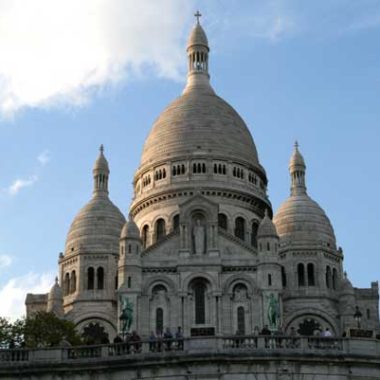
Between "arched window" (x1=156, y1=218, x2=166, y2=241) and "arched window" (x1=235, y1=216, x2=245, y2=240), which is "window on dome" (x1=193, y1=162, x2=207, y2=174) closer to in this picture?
"arched window" (x1=235, y1=216, x2=245, y2=240)

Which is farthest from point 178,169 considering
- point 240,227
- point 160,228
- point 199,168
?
point 240,227

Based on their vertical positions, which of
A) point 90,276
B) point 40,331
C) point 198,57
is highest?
point 198,57

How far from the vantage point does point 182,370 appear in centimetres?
3828

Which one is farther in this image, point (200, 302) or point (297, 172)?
point (297, 172)

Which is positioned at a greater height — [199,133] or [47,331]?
[199,133]

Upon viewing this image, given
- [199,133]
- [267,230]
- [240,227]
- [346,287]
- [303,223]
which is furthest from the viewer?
[199,133]

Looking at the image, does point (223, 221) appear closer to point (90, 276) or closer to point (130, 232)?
point (90, 276)

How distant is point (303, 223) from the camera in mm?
106062

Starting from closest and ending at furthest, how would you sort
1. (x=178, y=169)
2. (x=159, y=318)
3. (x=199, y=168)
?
(x=159, y=318) → (x=199, y=168) → (x=178, y=169)

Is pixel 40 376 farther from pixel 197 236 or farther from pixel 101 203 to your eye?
pixel 101 203

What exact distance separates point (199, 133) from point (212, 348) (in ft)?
241

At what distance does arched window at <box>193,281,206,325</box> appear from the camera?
9181 cm

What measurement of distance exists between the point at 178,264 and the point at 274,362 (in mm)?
55779

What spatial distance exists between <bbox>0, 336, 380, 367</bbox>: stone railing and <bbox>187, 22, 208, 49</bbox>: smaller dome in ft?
278
